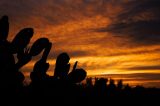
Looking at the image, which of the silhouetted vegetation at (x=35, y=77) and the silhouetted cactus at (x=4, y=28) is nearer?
the silhouetted vegetation at (x=35, y=77)

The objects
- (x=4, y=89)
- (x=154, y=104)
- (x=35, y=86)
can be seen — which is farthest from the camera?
(x=154, y=104)

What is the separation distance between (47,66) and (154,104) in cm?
322

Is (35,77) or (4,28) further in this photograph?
(35,77)

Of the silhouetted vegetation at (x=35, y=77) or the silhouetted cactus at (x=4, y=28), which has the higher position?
the silhouetted cactus at (x=4, y=28)

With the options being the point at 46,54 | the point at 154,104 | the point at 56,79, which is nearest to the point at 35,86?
the point at 56,79

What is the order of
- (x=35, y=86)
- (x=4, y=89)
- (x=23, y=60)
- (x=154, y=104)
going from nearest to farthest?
1. (x=4, y=89)
2. (x=35, y=86)
3. (x=23, y=60)
4. (x=154, y=104)

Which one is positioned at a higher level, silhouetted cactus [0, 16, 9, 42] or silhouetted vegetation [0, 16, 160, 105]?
silhouetted cactus [0, 16, 9, 42]

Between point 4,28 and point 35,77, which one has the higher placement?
point 4,28

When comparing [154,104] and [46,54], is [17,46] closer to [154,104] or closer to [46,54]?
[46,54]

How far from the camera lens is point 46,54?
5.18 m

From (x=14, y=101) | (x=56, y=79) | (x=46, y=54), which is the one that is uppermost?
(x=46, y=54)

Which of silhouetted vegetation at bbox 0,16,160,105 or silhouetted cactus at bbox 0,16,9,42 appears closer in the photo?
silhouetted vegetation at bbox 0,16,160,105

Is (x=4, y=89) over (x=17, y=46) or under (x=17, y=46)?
under

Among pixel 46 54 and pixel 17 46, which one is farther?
pixel 46 54
